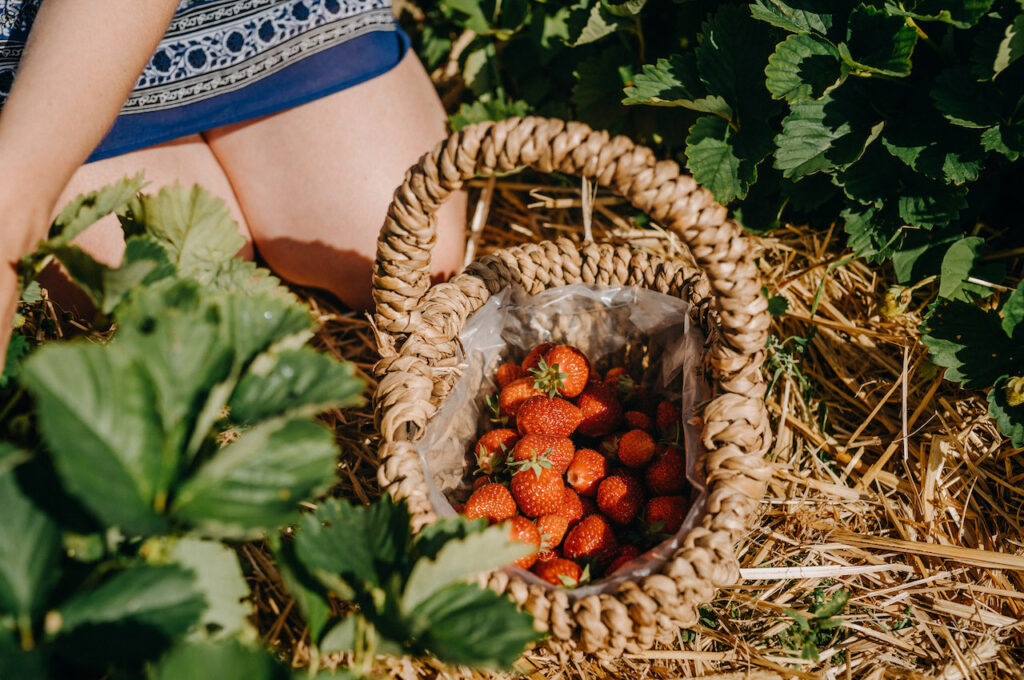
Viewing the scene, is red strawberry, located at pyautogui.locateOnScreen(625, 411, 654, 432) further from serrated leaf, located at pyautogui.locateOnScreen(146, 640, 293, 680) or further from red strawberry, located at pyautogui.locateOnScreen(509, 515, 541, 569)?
serrated leaf, located at pyautogui.locateOnScreen(146, 640, 293, 680)

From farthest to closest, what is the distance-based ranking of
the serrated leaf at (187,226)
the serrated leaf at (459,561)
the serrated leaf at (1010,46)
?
1. the serrated leaf at (1010,46)
2. the serrated leaf at (187,226)
3. the serrated leaf at (459,561)

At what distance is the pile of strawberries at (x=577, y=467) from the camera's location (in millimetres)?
895

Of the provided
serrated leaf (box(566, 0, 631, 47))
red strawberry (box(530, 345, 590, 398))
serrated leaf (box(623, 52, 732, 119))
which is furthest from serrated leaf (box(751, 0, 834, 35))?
red strawberry (box(530, 345, 590, 398))

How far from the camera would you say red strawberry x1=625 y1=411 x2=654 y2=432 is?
3.39 ft

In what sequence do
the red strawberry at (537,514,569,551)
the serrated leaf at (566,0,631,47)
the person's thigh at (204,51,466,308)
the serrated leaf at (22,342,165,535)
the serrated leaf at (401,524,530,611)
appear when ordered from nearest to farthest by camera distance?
1. the serrated leaf at (22,342,165,535)
2. the serrated leaf at (401,524,530,611)
3. the red strawberry at (537,514,569,551)
4. the serrated leaf at (566,0,631,47)
5. the person's thigh at (204,51,466,308)

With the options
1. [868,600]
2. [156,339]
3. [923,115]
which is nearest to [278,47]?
[156,339]

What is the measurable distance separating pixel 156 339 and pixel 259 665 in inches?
8.4

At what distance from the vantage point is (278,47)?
1.21 m

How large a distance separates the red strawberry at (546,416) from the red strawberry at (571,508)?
3.7 inches

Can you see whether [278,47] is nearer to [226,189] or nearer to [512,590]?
[226,189]

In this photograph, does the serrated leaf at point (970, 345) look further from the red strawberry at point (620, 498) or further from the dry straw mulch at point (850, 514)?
the red strawberry at point (620, 498)

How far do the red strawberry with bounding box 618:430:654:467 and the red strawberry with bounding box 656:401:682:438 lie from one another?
0.04m

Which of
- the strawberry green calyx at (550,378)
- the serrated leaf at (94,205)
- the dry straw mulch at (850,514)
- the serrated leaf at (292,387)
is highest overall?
the serrated leaf at (94,205)

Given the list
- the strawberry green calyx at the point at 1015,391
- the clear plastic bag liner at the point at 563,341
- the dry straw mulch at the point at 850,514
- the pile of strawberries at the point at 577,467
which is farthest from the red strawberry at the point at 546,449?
the strawberry green calyx at the point at 1015,391
